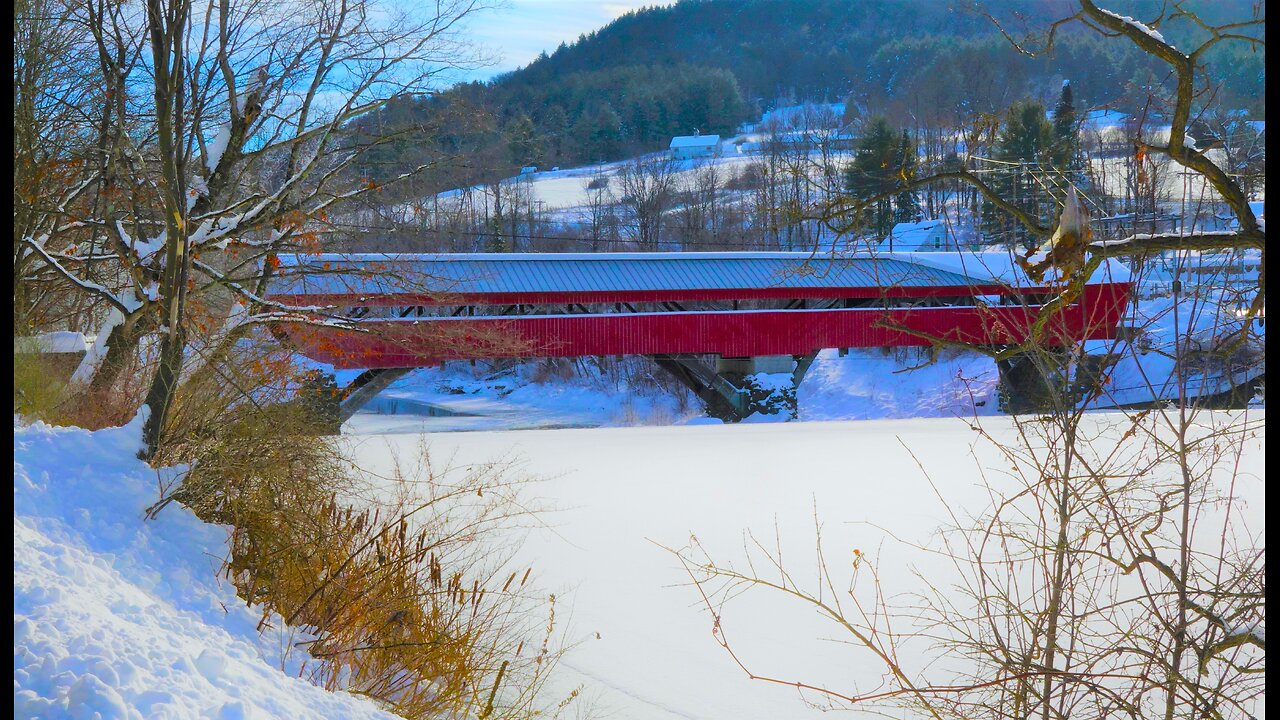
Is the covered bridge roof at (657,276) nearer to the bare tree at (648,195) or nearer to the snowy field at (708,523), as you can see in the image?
the snowy field at (708,523)

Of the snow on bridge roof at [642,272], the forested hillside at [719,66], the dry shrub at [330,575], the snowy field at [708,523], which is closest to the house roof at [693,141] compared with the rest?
the forested hillside at [719,66]

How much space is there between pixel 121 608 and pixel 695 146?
32.0 meters

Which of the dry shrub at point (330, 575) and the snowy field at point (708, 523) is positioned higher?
the dry shrub at point (330, 575)

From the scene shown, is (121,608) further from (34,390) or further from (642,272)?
(642,272)

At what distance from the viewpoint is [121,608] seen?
308 cm

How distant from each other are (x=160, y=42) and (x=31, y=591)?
387 centimetres

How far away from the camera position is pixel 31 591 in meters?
2.75

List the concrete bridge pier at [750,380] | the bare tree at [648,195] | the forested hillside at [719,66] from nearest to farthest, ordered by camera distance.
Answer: the concrete bridge pier at [750,380]
the forested hillside at [719,66]
the bare tree at [648,195]

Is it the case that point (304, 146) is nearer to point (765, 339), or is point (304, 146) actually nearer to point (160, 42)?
point (160, 42)

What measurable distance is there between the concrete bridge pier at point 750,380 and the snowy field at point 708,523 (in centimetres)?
167

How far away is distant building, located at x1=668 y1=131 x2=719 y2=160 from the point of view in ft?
109

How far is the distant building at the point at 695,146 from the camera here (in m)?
33.2

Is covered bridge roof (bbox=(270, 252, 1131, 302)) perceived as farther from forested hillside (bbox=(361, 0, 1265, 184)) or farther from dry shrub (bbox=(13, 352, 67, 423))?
dry shrub (bbox=(13, 352, 67, 423))

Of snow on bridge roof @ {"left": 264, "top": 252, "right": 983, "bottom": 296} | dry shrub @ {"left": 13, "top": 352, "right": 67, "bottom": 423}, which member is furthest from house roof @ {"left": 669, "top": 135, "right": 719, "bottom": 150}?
dry shrub @ {"left": 13, "top": 352, "right": 67, "bottom": 423}
